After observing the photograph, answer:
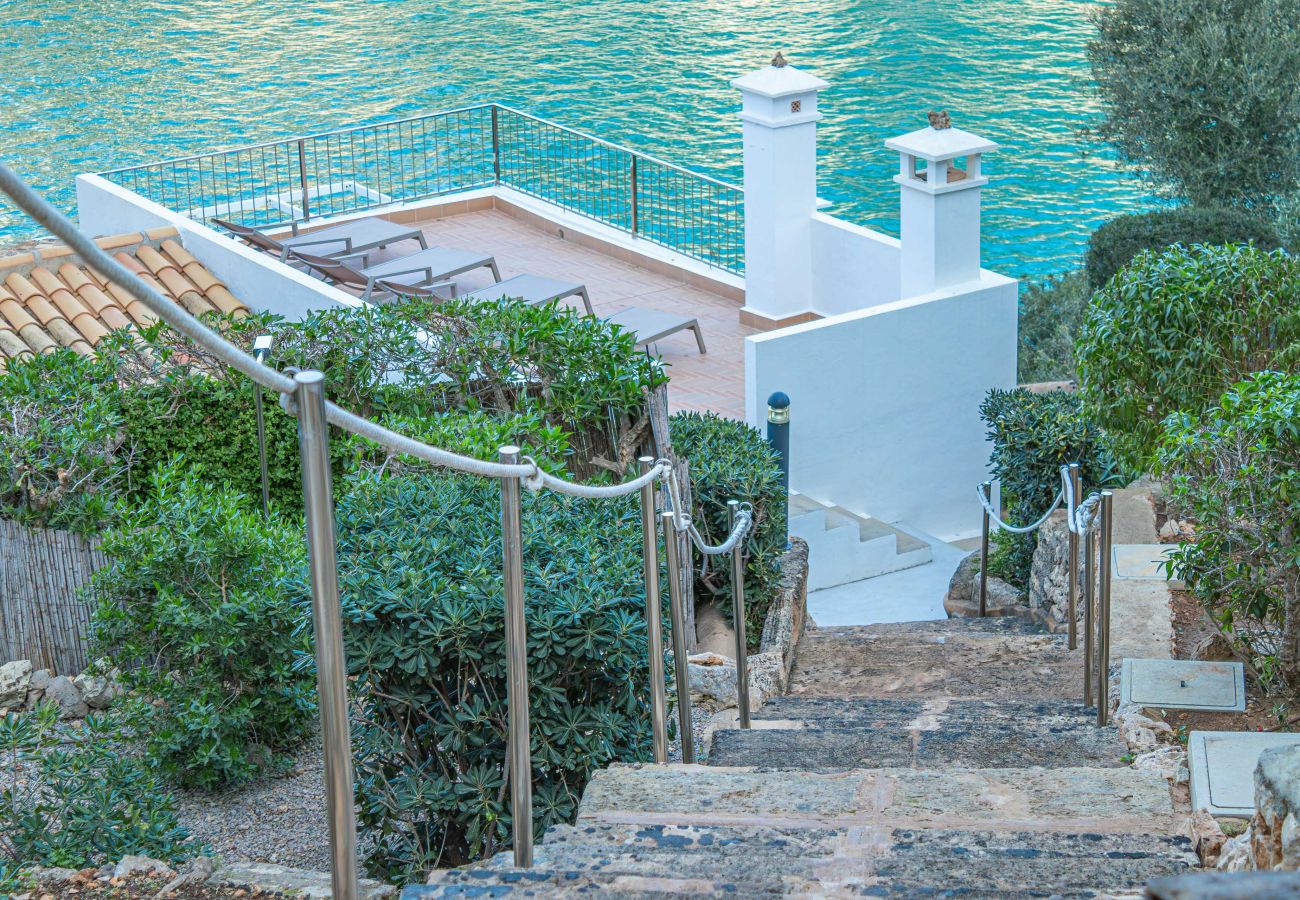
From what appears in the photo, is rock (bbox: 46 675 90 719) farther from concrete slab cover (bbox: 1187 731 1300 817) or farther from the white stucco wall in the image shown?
concrete slab cover (bbox: 1187 731 1300 817)

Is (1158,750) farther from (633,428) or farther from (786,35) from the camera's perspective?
(786,35)

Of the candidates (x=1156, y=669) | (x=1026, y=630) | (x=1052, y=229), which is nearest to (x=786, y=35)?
(x=1052, y=229)

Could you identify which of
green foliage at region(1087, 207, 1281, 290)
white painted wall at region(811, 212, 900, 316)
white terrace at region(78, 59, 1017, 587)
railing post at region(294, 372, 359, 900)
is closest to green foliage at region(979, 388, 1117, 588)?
white terrace at region(78, 59, 1017, 587)

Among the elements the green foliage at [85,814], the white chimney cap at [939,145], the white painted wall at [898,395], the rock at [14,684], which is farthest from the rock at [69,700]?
the white chimney cap at [939,145]

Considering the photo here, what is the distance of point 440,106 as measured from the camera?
1276 inches

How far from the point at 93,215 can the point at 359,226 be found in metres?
2.78

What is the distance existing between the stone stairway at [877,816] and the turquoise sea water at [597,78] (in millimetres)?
20795

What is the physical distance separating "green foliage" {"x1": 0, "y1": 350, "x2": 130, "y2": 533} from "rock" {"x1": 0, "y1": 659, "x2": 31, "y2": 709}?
68 centimetres

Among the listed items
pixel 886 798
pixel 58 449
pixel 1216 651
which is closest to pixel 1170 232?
pixel 1216 651

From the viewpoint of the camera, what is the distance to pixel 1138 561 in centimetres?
703

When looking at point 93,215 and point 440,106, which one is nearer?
point 93,215

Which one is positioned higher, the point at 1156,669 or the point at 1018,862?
the point at 1018,862

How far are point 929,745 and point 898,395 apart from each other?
620 centimetres

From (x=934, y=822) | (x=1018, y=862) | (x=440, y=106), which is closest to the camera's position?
(x=1018, y=862)
